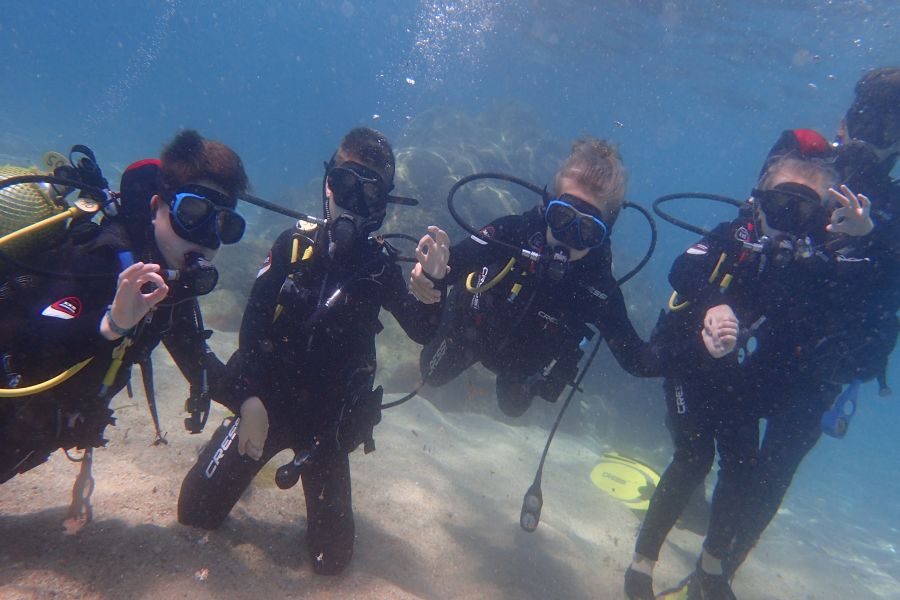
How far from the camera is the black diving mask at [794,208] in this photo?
4.23 m

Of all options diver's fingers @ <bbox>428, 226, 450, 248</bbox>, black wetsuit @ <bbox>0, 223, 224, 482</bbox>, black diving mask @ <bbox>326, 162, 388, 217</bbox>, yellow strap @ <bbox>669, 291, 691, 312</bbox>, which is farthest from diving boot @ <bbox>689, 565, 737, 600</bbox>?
black wetsuit @ <bbox>0, 223, 224, 482</bbox>

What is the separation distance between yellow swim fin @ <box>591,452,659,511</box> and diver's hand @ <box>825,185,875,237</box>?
341 centimetres

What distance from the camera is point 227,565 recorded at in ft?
11.5

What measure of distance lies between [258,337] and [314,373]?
54cm

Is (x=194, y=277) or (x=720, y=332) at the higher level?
(x=720, y=332)

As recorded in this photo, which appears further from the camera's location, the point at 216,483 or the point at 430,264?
the point at 216,483

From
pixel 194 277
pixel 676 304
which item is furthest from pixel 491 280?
pixel 194 277

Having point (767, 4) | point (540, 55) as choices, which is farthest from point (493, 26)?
point (767, 4)

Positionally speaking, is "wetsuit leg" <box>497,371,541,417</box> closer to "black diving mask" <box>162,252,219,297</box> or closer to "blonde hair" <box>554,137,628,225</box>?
"blonde hair" <box>554,137,628,225</box>

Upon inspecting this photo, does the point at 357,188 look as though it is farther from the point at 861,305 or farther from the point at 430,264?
the point at 861,305

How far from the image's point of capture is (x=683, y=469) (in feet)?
15.6

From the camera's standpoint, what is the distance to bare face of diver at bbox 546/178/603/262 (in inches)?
168

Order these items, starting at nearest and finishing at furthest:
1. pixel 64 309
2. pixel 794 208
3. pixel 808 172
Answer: pixel 64 309, pixel 794 208, pixel 808 172

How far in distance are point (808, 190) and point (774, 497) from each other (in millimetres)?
3150
